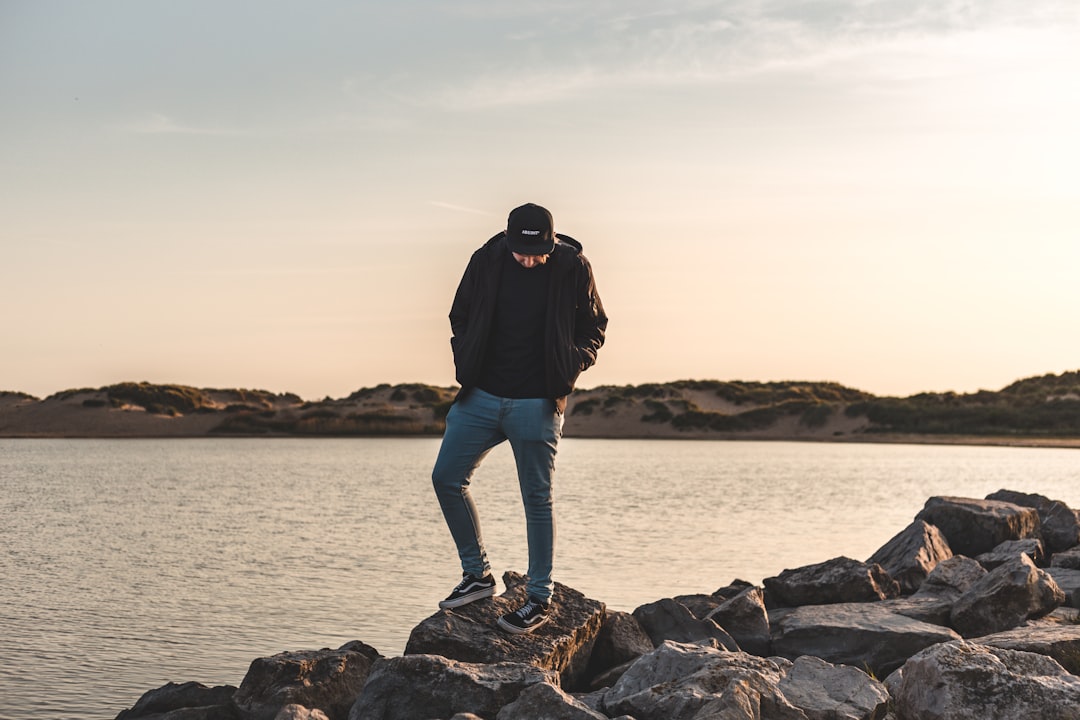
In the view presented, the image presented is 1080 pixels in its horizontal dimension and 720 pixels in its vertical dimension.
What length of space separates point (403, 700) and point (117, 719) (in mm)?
2305

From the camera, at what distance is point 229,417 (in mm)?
63844

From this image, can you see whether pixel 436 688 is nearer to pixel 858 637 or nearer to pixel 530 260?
pixel 530 260

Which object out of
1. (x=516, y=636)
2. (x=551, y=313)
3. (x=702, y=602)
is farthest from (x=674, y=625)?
(x=551, y=313)

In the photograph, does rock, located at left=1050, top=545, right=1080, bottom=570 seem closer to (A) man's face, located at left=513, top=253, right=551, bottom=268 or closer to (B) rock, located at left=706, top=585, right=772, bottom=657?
(B) rock, located at left=706, top=585, right=772, bottom=657

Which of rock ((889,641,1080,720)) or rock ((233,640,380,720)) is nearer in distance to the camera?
rock ((889,641,1080,720))

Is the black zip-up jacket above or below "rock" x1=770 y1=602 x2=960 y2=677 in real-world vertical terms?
above

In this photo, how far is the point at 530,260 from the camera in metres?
5.74

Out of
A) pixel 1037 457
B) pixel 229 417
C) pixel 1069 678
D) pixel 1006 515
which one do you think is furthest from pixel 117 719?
pixel 229 417

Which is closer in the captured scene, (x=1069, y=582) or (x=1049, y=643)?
(x=1049, y=643)

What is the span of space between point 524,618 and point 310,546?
10.2 m

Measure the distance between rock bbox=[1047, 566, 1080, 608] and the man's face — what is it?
17.0ft

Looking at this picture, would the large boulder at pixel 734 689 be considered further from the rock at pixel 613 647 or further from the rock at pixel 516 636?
the rock at pixel 613 647

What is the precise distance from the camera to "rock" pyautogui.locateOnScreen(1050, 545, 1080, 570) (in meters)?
10.6

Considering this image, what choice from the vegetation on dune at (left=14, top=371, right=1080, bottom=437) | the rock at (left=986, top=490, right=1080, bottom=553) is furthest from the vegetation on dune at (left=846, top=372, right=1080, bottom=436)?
the rock at (left=986, top=490, right=1080, bottom=553)
